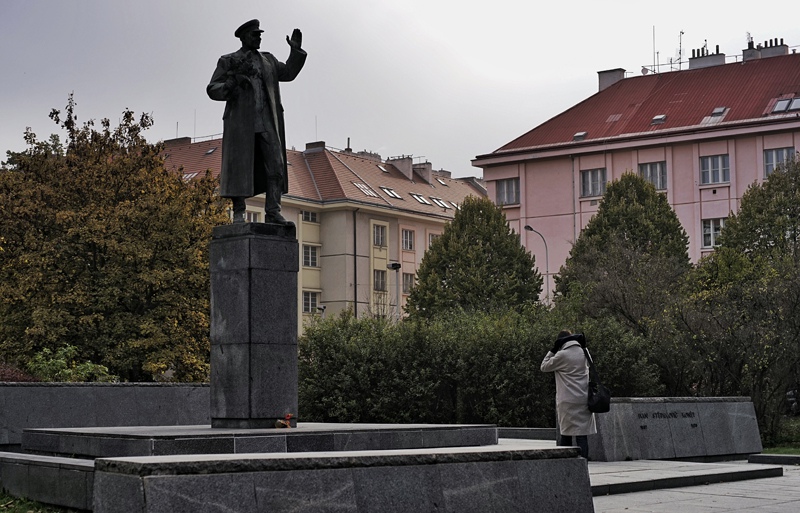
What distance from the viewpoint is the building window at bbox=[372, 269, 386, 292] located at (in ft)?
248

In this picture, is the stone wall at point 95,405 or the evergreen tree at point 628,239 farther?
the evergreen tree at point 628,239

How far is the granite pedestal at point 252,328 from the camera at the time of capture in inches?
538

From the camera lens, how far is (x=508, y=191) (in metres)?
71.4

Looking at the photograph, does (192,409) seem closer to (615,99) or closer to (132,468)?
(132,468)

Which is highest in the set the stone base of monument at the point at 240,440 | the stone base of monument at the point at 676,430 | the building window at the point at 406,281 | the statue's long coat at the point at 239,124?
the building window at the point at 406,281

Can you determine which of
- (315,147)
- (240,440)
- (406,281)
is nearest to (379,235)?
(406,281)

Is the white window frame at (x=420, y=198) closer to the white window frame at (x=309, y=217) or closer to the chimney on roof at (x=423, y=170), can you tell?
the chimney on roof at (x=423, y=170)

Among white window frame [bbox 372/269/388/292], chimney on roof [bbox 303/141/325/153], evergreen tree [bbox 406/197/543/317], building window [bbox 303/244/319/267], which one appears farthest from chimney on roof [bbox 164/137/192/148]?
evergreen tree [bbox 406/197/543/317]

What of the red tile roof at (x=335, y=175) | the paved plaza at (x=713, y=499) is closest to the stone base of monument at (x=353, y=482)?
the paved plaza at (x=713, y=499)

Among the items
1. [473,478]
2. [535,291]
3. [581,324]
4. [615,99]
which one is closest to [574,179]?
[615,99]

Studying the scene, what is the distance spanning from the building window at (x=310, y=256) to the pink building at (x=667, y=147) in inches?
455

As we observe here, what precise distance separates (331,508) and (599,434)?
1034cm

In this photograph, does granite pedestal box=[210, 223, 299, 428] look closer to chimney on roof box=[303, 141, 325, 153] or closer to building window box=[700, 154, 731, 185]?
building window box=[700, 154, 731, 185]

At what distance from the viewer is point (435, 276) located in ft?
183
